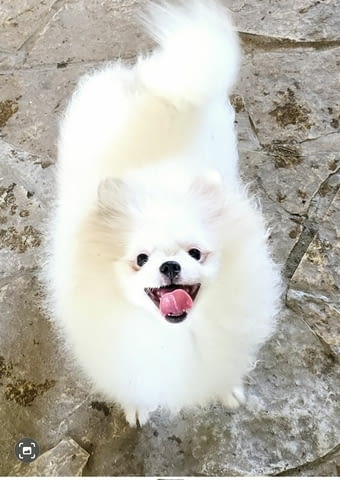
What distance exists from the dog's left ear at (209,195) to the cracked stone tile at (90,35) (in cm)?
162

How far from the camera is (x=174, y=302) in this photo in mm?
1359

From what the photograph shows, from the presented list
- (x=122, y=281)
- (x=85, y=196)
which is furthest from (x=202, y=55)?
(x=122, y=281)

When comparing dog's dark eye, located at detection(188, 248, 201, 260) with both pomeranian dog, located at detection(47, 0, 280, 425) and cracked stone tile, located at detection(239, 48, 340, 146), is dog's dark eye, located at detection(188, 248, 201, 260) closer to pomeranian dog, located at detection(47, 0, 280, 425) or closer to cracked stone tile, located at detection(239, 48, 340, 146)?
pomeranian dog, located at detection(47, 0, 280, 425)

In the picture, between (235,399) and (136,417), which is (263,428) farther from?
(136,417)

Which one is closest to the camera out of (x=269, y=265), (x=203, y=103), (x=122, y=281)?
(x=122, y=281)

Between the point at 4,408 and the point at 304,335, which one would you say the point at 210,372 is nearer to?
the point at 304,335

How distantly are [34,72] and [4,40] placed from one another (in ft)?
1.14

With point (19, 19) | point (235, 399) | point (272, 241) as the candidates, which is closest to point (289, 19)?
point (272, 241)

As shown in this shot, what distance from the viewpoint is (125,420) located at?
2037 millimetres

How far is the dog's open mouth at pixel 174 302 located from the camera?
1361 millimetres

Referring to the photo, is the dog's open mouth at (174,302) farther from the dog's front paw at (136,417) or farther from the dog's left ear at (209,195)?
the dog's front paw at (136,417)

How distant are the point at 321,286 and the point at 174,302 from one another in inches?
39.6

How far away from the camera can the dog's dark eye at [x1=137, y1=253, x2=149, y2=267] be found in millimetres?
1427

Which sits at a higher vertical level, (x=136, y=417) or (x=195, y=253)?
(x=195, y=253)
